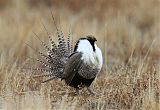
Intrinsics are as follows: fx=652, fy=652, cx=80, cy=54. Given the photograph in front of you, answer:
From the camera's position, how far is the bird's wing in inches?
254

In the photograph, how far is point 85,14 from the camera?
1384 centimetres

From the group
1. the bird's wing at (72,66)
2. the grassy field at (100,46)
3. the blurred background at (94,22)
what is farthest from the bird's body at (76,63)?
the blurred background at (94,22)

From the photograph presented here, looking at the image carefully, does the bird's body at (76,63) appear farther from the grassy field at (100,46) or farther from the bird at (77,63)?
the grassy field at (100,46)

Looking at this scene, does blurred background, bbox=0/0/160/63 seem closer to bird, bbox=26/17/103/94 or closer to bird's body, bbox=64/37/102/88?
bird, bbox=26/17/103/94

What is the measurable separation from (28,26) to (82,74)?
17.3 feet

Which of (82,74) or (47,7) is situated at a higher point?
(47,7)

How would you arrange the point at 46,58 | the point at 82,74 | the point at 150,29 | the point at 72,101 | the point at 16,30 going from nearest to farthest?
the point at 72,101 < the point at 82,74 < the point at 46,58 < the point at 16,30 < the point at 150,29

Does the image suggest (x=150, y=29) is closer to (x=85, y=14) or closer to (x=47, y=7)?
(x=85, y=14)

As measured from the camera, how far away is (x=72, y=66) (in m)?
6.54

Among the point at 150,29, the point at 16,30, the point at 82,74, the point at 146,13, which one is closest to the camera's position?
the point at 82,74

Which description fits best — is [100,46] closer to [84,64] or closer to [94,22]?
[94,22]

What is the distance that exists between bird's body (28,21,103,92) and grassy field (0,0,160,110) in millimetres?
153

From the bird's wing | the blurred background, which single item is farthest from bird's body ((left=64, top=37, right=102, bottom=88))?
the blurred background

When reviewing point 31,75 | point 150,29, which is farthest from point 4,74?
point 150,29
